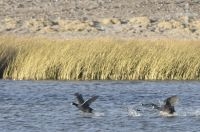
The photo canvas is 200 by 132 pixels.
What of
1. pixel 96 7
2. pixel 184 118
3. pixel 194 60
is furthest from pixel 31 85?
pixel 96 7

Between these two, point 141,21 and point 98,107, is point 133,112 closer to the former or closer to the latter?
point 98,107

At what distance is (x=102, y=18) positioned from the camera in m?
42.2

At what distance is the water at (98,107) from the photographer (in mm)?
18984

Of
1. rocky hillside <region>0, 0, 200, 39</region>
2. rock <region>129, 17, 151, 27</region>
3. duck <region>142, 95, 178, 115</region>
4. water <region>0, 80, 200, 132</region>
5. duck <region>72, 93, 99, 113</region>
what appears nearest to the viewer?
water <region>0, 80, 200, 132</region>

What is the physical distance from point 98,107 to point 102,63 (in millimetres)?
4237

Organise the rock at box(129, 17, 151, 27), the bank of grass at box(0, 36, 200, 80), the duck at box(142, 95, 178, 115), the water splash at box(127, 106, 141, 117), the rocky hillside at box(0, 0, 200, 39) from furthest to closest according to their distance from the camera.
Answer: the rock at box(129, 17, 151, 27)
the rocky hillside at box(0, 0, 200, 39)
the bank of grass at box(0, 36, 200, 80)
the water splash at box(127, 106, 141, 117)
the duck at box(142, 95, 178, 115)

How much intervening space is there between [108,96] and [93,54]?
2.81 meters

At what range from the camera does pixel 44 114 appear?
20.3 metres

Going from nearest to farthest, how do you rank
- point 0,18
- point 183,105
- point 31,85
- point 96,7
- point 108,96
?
point 183,105, point 108,96, point 31,85, point 0,18, point 96,7

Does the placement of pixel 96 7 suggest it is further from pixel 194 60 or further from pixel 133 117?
pixel 133 117

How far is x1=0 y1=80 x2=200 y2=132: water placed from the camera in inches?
747

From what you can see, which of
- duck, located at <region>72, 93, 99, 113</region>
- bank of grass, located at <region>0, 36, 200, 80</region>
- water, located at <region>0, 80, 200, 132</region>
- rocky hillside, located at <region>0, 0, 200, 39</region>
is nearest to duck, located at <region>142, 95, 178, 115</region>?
water, located at <region>0, 80, 200, 132</region>

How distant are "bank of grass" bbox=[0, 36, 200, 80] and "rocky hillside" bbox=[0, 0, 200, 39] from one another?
10514 millimetres

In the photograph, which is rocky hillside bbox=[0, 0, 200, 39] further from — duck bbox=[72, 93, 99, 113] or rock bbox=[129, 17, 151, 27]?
duck bbox=[72, 93, 99, 113]
